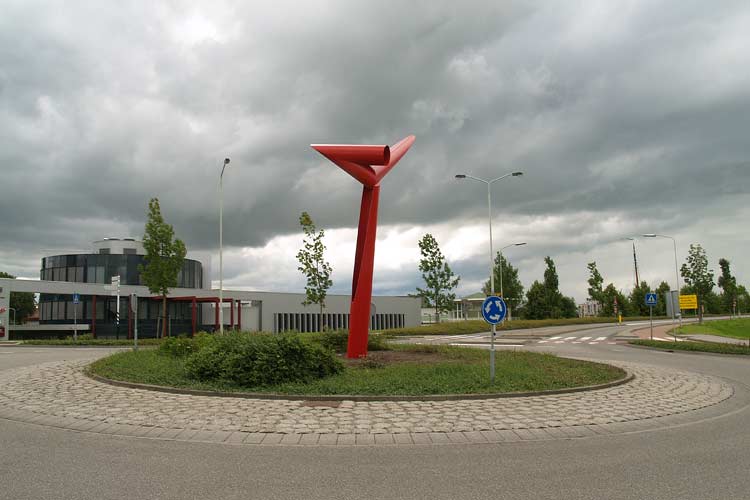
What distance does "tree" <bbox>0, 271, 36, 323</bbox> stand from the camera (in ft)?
319

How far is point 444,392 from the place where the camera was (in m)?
11.3

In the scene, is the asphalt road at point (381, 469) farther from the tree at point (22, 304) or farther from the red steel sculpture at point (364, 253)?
the tree at point (22, 304)

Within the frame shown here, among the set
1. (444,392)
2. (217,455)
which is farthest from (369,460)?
(444,392)

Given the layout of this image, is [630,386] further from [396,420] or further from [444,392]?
[396,420]

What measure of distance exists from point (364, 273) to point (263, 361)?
5.40m

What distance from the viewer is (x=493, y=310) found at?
12156 mm

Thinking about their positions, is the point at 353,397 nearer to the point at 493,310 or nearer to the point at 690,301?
the point at 493,310

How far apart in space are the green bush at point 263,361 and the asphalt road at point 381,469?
13.0 feet

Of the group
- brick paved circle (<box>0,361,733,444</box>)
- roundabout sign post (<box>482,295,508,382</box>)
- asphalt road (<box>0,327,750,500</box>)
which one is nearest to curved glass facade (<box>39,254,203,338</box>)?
brick paved circle (<box>0,361,733,444</box>)

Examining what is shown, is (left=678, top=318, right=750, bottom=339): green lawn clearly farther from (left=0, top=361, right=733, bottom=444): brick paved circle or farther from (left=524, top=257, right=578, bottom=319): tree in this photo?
(left=0, top=361, right=733, bottom=444): brick paved circle

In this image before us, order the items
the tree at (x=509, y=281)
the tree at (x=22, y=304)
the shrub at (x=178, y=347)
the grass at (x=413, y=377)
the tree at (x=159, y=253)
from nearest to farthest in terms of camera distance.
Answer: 1. the grass at (x=413, y=377)
2. the shrub at (x=178, y=347)
3. the tree at (x=159, y=253)
4. the tree at (x=509, y=281)
5. the tree at (x=22, y=304)

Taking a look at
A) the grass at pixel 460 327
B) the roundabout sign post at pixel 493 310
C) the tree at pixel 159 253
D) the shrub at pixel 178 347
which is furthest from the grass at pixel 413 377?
the grass at pixel 460 327

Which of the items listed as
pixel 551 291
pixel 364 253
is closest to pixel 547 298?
pixel 551 291

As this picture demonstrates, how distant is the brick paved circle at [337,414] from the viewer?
27.2ft
